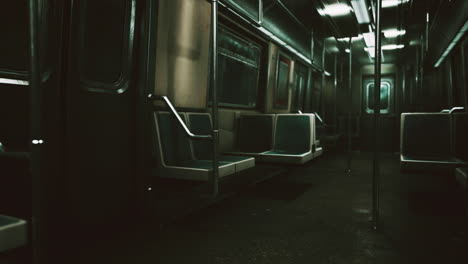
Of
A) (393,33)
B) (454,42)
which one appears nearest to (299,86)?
(393,33)

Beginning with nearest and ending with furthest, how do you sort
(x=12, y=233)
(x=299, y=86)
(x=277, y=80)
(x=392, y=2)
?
(x=12, y=233)
(x=392, y=2)
(x=277, y=80)
(x=299, y=86)

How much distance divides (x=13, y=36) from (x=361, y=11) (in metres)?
5.18

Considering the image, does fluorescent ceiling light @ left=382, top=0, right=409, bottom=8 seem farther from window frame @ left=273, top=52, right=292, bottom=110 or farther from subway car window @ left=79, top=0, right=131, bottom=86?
subway car window @ left=79, top=0, right=131, bottom=86

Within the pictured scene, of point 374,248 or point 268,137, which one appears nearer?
point 374,248

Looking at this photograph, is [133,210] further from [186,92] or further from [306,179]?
[306,179]

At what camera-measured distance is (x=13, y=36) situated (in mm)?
2033

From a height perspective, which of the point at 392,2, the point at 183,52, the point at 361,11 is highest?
the point at 392,2

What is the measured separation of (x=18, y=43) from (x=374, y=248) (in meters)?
2.59

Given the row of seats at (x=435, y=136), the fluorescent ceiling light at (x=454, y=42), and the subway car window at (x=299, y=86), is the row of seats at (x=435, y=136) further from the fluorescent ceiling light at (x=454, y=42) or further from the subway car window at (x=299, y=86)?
the subway car window at (x=299, y=86)

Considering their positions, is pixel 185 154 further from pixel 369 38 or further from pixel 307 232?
pixel 369 38

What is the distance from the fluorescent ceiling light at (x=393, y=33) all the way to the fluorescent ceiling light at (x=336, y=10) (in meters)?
2.66

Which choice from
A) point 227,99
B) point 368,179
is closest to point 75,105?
point 227,99

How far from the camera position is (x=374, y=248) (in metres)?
2.43

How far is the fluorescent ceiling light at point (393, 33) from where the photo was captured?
7.72 metres
